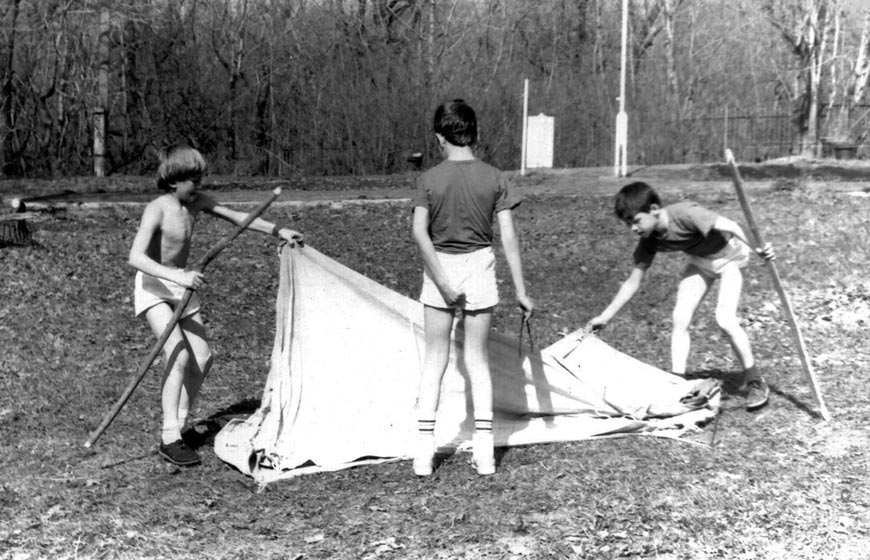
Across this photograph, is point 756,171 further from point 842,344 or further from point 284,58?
point 842,344

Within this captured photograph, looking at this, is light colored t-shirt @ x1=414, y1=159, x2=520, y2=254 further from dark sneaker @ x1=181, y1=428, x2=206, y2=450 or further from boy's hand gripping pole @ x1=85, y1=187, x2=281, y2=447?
dark sneaker @ x1=181, y1=428, x2=206, y2=450

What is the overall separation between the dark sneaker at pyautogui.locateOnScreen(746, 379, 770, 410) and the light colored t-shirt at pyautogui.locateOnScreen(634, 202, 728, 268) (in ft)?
2.86

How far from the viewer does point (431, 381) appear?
5551 mm

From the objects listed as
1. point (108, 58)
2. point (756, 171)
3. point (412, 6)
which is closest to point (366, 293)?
point (756, 171)

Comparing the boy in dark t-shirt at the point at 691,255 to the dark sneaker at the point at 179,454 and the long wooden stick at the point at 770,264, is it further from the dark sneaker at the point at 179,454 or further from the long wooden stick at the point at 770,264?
the dark sneaker at the point at 179,454

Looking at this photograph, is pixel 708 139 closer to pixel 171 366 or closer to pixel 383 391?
pixel 383 391

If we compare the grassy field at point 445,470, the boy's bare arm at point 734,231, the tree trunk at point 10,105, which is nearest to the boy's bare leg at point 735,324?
the grassy field at point 445,470

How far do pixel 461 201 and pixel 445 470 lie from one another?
1.37 metres

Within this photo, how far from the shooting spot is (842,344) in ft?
28.1

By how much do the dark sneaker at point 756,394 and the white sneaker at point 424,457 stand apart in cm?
222

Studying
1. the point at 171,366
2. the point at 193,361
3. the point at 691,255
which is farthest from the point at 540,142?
the point at 171,366

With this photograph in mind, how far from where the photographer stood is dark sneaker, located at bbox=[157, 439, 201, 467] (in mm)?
5777

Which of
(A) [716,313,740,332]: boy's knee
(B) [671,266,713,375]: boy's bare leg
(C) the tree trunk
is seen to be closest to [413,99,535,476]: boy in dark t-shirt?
(B) [671,266,713,375]: boy's bare leg

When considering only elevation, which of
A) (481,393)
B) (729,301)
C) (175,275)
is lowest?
(481,393)
